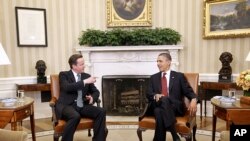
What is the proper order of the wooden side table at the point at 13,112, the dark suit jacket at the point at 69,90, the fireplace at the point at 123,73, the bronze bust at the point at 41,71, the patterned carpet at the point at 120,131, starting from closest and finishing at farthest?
the wooden side table at the point at 13,112 → the dark suit jacket at the point at 69,90 → the patterned carpet at the point at 120,131 → the bronze bust at the point at 41,71 → the fireplace at the point at 123,73

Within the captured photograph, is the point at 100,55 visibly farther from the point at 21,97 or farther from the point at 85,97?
the point at 21,97

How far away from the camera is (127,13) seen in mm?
5441

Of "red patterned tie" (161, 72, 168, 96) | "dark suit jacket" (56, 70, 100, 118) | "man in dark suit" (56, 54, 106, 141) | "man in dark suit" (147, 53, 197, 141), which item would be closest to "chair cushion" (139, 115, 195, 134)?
"man in dark suit" (147, 53, 197, 141)

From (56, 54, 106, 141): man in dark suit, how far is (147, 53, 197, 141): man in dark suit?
71 cm

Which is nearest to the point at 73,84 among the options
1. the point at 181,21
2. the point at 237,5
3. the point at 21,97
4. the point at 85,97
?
the point at 85,97

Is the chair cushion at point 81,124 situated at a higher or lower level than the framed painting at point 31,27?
lower

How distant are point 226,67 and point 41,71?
353 centimetres

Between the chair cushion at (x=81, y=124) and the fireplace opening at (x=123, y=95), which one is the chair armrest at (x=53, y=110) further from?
the fireplace opening at (x=123, y=95)

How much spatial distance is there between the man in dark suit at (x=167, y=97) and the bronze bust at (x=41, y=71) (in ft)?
7.98

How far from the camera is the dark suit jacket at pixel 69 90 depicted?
3.39m

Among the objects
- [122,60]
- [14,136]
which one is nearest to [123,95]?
[122,60]

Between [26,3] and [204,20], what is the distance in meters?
3.59

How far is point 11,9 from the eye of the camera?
4973mm

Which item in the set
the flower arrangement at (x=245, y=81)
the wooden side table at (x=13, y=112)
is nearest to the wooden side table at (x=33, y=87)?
the wooden side table at (x=13, y=112)
